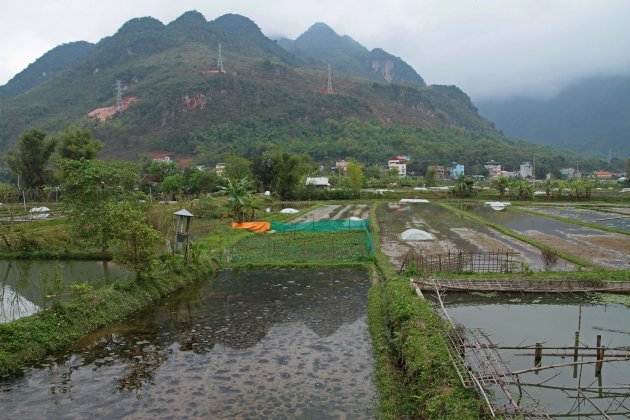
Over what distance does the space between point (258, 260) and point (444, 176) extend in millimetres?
104468

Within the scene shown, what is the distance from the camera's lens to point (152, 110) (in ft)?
472

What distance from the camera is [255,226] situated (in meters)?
34.9

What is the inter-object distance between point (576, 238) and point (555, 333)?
19563 millimetres

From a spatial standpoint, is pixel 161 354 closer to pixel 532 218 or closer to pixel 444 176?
pixel 532 218

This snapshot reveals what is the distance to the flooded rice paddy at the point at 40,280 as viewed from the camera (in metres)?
14.9

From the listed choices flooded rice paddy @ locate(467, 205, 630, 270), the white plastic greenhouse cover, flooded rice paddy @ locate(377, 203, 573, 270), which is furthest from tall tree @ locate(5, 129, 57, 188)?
flooded rice paddy @ locate(467, 205, 630, 270)

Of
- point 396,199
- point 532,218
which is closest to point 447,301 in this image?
point 532,218

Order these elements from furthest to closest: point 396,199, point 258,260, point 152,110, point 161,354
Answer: point 152,110, point 396,199, point 258,260, point 161,354

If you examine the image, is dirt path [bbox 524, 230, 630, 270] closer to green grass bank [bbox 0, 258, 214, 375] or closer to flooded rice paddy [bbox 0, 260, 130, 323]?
green grass bank [bbox 0, 258, 214, 375]

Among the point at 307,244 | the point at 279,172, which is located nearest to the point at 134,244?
the point at 307,244

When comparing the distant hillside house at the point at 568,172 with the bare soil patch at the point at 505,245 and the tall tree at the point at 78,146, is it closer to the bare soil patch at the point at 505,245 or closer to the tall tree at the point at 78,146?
the bare soil patch at the point at 505,245

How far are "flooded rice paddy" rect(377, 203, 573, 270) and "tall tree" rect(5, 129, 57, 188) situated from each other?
41.2 m

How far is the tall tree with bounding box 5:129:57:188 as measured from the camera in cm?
5709

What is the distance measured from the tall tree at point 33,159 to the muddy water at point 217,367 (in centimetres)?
4938
